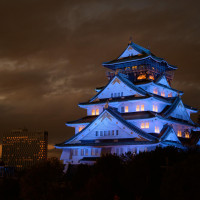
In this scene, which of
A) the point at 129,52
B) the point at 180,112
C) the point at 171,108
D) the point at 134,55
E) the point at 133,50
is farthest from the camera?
the point at 129,52

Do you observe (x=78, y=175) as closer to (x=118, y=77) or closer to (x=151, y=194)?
(x=151, y=194)

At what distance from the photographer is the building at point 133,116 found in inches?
2266

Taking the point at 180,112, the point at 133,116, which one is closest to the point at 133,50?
the point at 180,112

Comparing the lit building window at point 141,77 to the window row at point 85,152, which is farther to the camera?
the lit building window at point 141,77

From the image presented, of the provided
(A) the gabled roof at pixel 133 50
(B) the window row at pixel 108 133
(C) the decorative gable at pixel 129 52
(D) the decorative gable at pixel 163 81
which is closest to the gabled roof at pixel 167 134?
(B) the window row at pixel 108 133

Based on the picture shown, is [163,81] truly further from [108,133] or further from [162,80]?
[108,133]

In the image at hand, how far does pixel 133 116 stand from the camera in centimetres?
6147

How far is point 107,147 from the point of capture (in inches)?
2313

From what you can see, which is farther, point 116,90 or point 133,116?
point 116,90

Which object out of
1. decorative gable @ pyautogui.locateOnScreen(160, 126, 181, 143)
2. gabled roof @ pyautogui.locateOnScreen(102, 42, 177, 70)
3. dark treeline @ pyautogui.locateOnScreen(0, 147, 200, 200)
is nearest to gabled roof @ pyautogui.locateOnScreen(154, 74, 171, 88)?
gabled roof @ pyautogui.locateOnScreen(102, 42, 177, 70)

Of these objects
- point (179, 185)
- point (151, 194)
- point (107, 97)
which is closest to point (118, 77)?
point (107, 97)

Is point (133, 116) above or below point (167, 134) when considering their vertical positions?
above

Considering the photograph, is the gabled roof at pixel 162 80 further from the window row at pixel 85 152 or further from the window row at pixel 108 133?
the window row at pixel 85 152

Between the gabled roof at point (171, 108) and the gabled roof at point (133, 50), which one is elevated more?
→ the gabled roof at point (133, 50)
